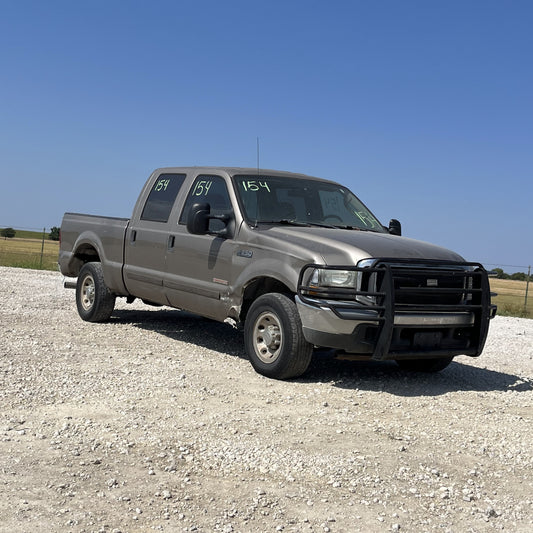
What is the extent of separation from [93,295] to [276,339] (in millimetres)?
4094

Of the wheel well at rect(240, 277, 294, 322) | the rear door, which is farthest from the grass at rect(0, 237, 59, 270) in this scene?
the wheel well at rect(240, 277, 294, 322)

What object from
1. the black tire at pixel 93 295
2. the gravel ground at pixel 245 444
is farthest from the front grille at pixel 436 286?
the black tire at pixel 93 295

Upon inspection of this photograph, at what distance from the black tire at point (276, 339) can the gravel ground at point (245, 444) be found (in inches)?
5.9

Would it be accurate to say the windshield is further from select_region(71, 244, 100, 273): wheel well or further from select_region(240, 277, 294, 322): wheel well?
select_region(71, 244, 100, 273): wheel well

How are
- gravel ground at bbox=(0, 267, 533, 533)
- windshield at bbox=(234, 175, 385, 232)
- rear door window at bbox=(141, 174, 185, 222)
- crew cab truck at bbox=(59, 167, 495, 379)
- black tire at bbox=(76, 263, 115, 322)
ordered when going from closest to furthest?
gravel ground at bbox=(0, 267, 533, 533) → crew cab truck at bbox=(59, 167, 495, 379) → windshield at bbox=(234, 175, 385, 232) → rear door window at bbox=(141, 174, 185, 222) → black tire at bbox=(76, 263, 115, 322)

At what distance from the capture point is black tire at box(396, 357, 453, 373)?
818 centimetres

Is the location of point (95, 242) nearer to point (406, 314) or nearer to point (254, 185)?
point (254, 185)

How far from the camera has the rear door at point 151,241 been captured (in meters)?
9.08

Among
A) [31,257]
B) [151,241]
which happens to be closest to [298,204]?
[151,241]

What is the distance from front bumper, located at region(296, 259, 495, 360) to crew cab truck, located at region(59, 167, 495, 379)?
1 cm

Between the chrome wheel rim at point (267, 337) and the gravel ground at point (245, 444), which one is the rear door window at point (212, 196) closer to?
the chrome wheel rim at point (267, 337)

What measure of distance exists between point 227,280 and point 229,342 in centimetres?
178

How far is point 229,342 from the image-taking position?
9594mm

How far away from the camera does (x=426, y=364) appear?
830 cm
